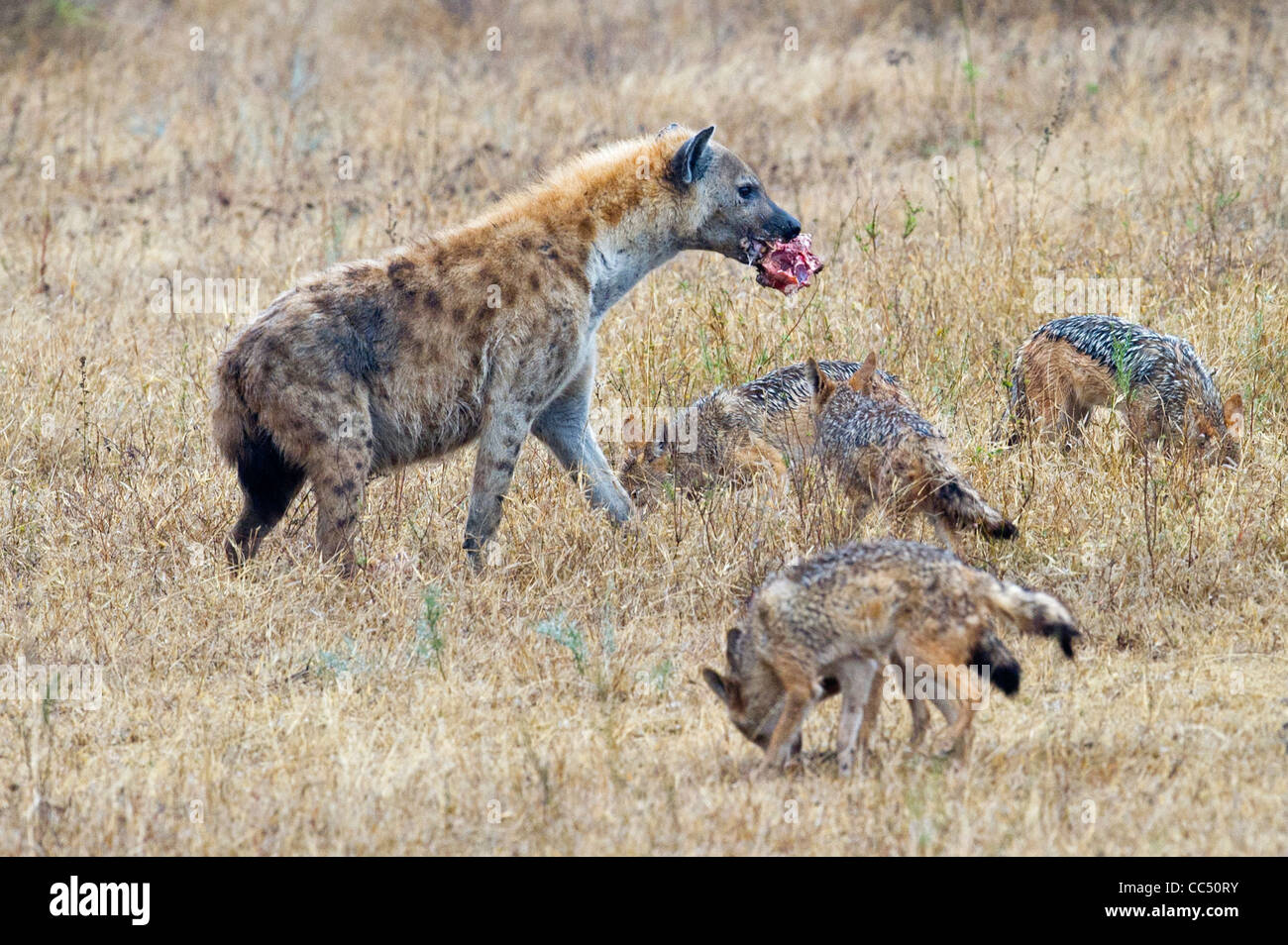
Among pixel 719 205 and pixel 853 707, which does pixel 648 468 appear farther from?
pixel 853 707

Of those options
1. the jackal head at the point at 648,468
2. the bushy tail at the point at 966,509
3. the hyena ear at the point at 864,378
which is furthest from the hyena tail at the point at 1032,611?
the jackal head at the point at 648,468

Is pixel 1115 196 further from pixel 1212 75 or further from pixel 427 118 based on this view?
pixel 427 118

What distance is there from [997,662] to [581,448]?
2.96m

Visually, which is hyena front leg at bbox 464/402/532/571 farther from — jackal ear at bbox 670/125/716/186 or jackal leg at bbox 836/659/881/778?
jackal leg at bbox 836/659/881/778

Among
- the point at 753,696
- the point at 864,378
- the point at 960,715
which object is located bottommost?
the point at 960,715

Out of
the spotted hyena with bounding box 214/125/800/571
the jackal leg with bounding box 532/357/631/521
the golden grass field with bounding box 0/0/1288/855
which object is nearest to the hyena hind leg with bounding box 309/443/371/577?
the spotted hyena with bounding box 214/125/800/571

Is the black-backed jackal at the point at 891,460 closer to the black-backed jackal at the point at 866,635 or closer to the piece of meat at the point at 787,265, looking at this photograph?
the piece of meat at the point at 787,265

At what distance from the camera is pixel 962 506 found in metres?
6.63

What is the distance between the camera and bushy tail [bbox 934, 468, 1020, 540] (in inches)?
255

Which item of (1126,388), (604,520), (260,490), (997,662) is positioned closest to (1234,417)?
(1126,388)

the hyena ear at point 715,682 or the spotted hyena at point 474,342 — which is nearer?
the hyena ear at point 715,682

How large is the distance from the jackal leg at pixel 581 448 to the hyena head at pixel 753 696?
2235 mm

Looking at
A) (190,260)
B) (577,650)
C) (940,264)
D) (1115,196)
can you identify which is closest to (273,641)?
(577,650)

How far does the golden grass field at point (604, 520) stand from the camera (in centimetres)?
496
